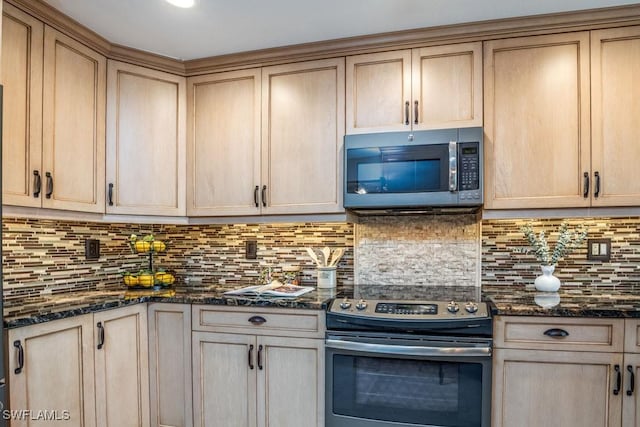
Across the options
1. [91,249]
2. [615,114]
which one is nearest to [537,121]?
[615,114]

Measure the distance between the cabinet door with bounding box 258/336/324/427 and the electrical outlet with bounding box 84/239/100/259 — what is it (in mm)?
1222

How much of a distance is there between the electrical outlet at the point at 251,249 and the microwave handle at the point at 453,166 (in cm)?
131

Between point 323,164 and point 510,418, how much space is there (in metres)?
Answer: 1.50

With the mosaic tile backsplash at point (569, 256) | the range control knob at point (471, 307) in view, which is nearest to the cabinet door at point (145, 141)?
the range control knob at point (471, 307)

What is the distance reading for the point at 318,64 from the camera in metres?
2.39

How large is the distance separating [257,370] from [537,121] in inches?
73.2

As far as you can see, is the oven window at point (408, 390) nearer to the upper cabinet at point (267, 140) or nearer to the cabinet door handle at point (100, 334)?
the upper cabinet at point (267, 140)

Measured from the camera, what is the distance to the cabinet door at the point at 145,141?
2.36 meters

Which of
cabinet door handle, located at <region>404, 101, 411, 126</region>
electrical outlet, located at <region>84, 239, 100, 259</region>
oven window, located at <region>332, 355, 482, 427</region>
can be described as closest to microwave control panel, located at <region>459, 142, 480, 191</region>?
cabinet door handle, located at <region>404, 101, 411, 126</region>

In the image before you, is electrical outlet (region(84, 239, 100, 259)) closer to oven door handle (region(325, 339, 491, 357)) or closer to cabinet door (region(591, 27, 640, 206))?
oven door handle (region(325, 339, 491, 357))

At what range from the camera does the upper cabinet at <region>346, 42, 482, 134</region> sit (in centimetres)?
220

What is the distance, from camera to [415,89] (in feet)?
7.41

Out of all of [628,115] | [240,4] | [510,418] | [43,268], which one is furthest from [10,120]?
[628,115]

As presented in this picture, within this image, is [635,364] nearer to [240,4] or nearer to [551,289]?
[551,289]
